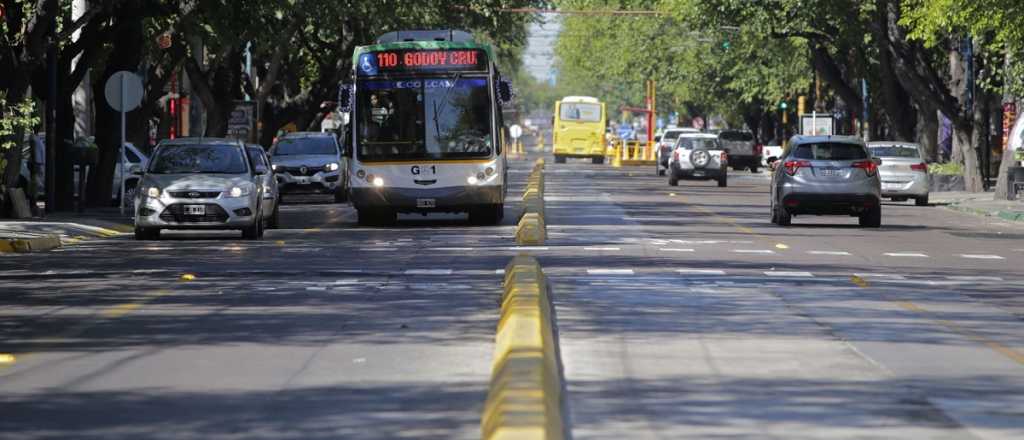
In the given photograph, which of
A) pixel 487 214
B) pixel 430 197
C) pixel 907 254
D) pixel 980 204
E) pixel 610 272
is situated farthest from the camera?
pixel 980 204

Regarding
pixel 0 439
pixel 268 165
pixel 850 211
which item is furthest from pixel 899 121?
pixel 0 439

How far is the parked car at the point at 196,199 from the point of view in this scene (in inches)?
1144

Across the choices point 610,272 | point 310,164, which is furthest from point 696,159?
point 610,272

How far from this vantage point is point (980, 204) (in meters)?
44.8

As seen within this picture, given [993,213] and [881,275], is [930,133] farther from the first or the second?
[881,275]

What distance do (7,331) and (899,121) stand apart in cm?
4872

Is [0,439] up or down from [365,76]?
down

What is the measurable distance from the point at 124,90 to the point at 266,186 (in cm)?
573

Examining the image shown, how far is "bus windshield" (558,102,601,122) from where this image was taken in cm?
10238

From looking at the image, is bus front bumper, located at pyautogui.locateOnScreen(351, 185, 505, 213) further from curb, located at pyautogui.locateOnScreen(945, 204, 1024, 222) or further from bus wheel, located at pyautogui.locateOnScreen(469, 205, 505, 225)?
curb, located at pyautogui.locateOnScreen(945, 204, 1024, 222)

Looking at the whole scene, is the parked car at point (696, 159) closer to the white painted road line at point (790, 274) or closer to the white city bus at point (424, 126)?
the white city bus at point (424, 126)

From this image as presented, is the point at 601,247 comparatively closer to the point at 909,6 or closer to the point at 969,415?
the point at 969,415

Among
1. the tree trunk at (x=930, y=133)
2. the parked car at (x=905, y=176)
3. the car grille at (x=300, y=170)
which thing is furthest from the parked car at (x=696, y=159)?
the car grille at (x=300, y=170)

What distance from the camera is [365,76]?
110 feet
